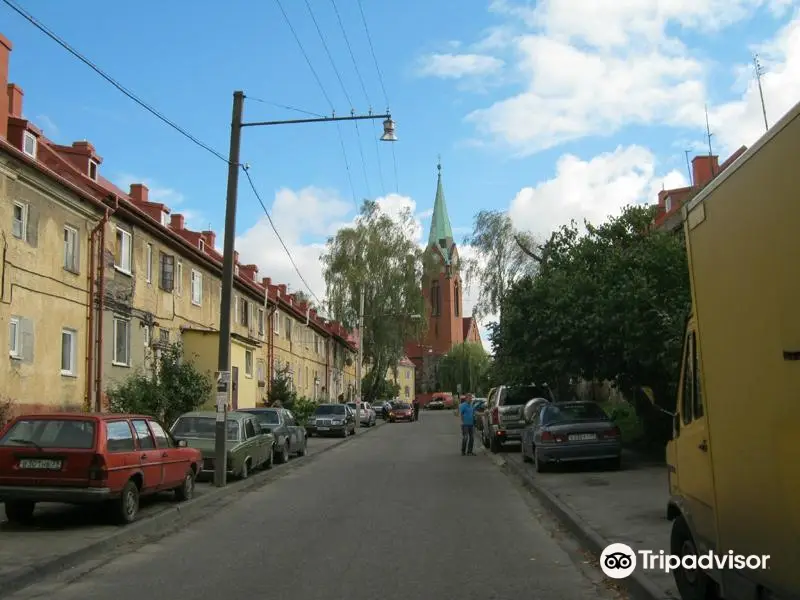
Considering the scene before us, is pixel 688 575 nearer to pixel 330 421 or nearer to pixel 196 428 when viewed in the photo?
pixel 196 428

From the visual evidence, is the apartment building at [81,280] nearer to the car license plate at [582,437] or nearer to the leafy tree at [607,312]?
the leafy tree at [607,312]

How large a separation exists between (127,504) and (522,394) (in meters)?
15.5

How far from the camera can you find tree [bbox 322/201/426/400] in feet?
178

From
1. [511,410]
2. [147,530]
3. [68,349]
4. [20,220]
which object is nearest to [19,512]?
[147,530]

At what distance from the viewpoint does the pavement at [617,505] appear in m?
7.18

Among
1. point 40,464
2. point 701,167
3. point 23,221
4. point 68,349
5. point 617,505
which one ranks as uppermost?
point 701,167

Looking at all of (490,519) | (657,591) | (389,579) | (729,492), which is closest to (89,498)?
(389,579)

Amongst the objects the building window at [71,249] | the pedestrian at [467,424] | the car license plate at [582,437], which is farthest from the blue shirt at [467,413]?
the building window at [71,249]

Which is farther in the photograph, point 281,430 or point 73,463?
point 281,430

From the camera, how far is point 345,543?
9461mm

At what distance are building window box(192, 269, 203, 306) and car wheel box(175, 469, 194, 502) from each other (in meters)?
17.4

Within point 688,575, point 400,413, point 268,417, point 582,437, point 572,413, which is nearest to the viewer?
point 688,575

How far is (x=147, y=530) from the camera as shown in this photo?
1039 centimetres

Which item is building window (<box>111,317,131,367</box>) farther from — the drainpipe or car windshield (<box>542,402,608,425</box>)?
car windshield (<box>542,402,608,425</box>)
